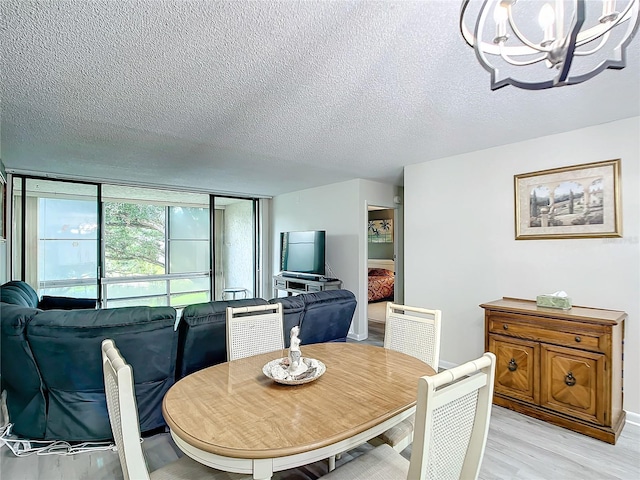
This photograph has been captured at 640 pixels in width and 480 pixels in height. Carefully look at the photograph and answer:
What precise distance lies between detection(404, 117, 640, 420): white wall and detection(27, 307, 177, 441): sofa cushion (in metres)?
2.90

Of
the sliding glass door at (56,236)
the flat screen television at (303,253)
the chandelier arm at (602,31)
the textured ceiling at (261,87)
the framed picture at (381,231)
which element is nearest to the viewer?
the chandelier arm at (602,31)

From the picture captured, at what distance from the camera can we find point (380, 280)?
7602 millimetres

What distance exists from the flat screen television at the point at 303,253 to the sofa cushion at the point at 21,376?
341 cm

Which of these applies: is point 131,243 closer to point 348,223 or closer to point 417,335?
point 348,223

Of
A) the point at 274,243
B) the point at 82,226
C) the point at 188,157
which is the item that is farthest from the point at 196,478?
the point at 274,243

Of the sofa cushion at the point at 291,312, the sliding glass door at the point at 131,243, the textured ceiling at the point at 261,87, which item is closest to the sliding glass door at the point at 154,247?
the sliding glass door at the point at 131,243

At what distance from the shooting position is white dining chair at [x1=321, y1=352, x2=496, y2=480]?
0.92 meters

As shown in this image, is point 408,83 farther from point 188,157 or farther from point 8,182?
point 8,182

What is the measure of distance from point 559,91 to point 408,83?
1043 millimetres

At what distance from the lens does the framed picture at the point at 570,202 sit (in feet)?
8.54

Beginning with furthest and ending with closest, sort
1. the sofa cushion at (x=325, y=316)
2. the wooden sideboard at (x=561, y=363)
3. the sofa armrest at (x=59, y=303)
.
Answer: the sofa armrest at (x=59, y=303)
the sofa cushion at (x=325, y=316)
the wooden sideboard at (x=561, y=363)

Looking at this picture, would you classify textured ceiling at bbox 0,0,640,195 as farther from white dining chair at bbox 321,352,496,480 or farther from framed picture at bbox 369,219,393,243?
framed picture at bbox 369,219,393,243

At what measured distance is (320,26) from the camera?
1.45 meters

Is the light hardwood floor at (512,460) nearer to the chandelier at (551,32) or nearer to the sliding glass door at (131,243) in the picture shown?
the chandelier at (551,32)
